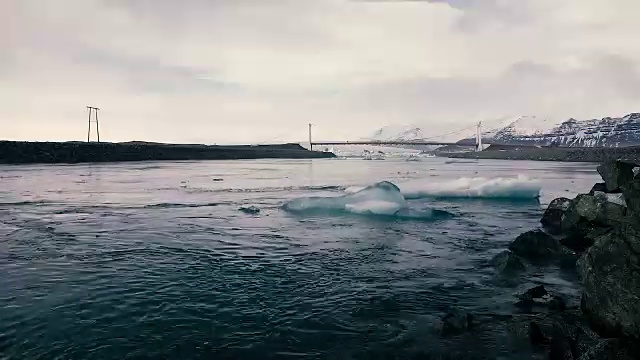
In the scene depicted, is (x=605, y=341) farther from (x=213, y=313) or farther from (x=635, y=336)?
(x=213, y=313)

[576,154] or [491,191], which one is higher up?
[576,154]

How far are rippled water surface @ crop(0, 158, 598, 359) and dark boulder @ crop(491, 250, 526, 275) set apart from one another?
268mm

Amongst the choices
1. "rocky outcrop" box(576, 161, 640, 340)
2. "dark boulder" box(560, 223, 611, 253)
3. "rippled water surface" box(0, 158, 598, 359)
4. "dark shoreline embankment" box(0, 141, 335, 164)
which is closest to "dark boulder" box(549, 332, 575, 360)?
"rippled water surface" box(0, 158, 598, 359)

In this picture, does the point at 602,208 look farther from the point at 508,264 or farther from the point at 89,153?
the point at 89,153

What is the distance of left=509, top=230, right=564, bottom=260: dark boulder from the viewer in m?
10.3

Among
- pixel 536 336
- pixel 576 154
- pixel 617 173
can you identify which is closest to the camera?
pixel 536 336

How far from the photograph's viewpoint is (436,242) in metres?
12.2

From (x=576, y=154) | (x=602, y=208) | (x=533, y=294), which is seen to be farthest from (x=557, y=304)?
(x=576, y=154)

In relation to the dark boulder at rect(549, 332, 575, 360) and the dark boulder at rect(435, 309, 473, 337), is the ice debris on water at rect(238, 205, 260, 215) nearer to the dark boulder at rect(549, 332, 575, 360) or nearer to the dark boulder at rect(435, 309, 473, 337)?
the dark boulder at rect(435, 309, 473, 337)

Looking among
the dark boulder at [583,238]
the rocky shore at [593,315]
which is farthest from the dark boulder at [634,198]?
the dark boulder at [583,238]

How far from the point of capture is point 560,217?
1528 cm

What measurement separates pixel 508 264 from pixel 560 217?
7399mm

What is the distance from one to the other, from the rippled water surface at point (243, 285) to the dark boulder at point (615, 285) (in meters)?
1.22

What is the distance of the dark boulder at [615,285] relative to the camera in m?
5.72
